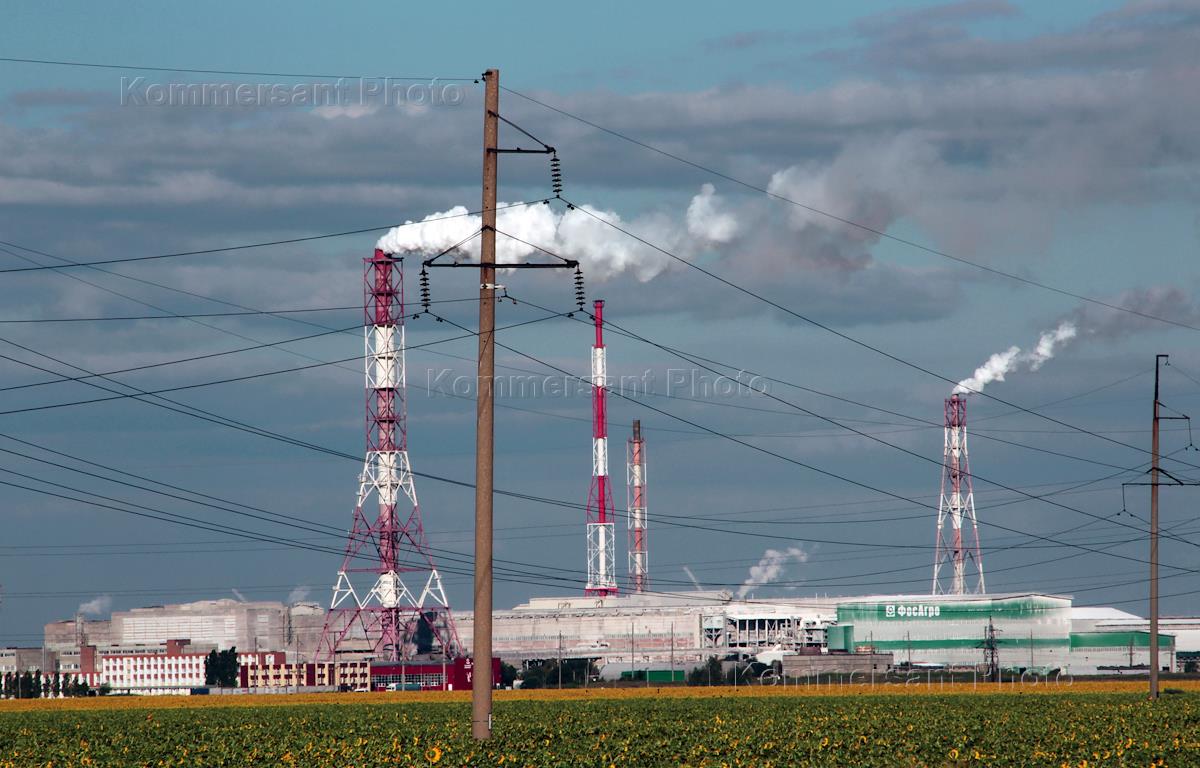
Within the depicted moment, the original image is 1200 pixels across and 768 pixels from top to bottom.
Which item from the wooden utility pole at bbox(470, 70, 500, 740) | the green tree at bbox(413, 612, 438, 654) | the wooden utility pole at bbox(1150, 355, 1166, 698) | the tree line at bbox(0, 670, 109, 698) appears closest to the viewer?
the wooden utility pole at bbox(470, 70, 500, 740)

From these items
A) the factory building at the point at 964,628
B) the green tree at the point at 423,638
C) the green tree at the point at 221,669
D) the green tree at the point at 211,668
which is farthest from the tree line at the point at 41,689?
the factory building at the point at 964,628

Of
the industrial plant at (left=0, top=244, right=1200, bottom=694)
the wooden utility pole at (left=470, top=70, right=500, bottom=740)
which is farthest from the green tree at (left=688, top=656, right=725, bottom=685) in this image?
the wooden utility pole at (left=470, top=70, right=500, bottom=740)

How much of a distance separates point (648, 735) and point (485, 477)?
13.7m

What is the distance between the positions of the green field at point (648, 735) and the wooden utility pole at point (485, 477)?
105 centimetres

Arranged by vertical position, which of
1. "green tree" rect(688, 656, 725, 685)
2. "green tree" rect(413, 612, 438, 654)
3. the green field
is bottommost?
"green tree" rect(688, 656, 725, 685)

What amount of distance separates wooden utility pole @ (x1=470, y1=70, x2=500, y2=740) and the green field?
105cm

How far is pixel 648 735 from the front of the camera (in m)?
41.9

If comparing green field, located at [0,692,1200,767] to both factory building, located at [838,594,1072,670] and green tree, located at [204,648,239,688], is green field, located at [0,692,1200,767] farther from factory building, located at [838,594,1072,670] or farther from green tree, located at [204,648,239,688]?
green tree, located at [204,648,239,688]

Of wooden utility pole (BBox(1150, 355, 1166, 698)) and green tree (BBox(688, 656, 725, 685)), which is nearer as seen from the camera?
wooden utility pole (BBox(1150, 355, 1166, 698))

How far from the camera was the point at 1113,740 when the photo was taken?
117 feet

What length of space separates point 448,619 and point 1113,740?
338 ft

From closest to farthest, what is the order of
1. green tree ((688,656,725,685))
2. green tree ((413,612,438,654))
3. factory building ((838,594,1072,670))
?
1. green tree ((688,656,725,685))
2. green tree ((413,612,438,654))
3. factory building ((838,594,1072,670))

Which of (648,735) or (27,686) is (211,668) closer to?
(27,686)

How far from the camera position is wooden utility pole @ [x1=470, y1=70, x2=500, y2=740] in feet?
100
